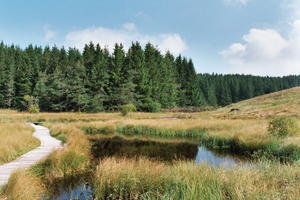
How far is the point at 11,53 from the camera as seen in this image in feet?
209

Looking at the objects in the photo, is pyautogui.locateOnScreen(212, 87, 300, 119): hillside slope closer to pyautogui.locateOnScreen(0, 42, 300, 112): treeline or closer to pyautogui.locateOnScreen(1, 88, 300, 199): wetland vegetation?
pyautogui.locateOnScreen(1, 88, 300, 199): wetland vegetation

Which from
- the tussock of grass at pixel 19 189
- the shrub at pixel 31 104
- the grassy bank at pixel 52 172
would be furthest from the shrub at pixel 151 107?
the tussock of grass at pixel 19 189

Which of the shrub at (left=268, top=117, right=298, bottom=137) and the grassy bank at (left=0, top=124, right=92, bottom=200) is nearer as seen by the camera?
the grassy bank at (left=0, top=124, right=92, bottom=200)

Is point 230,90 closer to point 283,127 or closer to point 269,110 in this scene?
point 269,110

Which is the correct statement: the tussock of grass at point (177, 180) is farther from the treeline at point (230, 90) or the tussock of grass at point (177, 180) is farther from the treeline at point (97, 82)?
the treeline at point (230, 90)

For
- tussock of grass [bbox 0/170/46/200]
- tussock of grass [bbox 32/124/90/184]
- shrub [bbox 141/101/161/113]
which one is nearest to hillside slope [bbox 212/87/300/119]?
shrub [bbox 141/101/161/113]

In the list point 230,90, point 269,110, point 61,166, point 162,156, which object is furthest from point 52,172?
point 230,90

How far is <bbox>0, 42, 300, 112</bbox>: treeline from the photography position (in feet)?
139

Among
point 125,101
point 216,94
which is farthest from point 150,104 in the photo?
point 216,94

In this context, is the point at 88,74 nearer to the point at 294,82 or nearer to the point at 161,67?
the point at 161,67

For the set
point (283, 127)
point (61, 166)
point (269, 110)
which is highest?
point (269, 110)

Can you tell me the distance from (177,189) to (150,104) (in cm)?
3866

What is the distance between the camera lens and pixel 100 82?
139ft

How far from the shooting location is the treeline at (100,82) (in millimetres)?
42344
